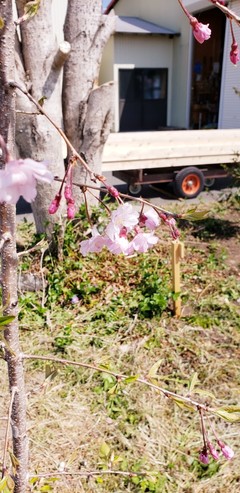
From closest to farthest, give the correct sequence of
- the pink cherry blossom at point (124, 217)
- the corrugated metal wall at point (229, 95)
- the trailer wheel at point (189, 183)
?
the pink cherry blossom at point (124, 217)
the trailer wheel at point (189, 183)
the corrugated metal wall at point (229, 95)

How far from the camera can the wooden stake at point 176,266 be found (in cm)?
290

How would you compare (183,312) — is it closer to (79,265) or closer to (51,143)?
(79,265)

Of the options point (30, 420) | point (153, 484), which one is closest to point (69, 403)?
point (30, 420)

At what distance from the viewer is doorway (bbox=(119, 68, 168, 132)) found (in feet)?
48.3

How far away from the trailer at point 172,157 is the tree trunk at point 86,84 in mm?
1995

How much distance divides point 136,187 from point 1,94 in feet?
20.8

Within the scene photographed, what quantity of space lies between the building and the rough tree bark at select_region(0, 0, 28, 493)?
504 inches

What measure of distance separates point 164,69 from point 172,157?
987cm

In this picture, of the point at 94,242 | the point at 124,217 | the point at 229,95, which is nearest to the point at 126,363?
the point at 94,242

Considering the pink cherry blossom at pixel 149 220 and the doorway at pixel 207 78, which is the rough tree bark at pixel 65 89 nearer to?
the pink cherry blossom at pixel 149 220

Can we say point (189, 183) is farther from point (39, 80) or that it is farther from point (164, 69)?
point (164, 69)

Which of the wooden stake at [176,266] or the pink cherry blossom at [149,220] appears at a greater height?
the pink cherry blossom at [149,220]

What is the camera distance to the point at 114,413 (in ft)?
7.45

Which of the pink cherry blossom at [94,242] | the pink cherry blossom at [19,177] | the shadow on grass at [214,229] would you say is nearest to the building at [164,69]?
the shadow on grass at [214,229]
